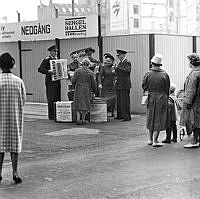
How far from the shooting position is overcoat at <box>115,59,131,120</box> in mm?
15203

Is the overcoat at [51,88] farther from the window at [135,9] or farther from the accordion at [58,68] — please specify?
the window at [135,9]

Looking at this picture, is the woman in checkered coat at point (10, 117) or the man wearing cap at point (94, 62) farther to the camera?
the man wearing cap at point (94, 62)

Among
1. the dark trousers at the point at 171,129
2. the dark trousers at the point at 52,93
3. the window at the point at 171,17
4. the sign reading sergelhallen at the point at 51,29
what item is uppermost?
the window at the point at 171,17

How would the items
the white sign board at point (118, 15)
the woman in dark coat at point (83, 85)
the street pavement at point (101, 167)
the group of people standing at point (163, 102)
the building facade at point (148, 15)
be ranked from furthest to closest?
1. the white sign board at point (118, 15)
2. the building facade at point (148, 15)
3. the woman in dark coat at point (83, 85)
4. the group of people standing at point (163, 102)
5. the street pavement at point (101, 167)

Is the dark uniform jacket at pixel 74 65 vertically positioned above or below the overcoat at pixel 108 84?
above

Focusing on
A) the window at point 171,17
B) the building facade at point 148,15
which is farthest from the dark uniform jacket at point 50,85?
the window at point 171,17

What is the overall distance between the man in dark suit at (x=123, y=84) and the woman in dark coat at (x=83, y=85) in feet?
3.34

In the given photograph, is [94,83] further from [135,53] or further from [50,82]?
[135,53]

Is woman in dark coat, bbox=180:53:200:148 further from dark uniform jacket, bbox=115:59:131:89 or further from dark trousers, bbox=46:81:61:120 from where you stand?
dark trousers, bbox=46:81:61:120

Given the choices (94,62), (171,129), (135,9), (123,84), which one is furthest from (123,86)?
(135,9)

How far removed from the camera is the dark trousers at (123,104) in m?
15.2

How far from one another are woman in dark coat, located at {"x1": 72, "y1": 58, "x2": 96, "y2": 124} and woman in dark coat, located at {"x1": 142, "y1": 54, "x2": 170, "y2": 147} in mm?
3545

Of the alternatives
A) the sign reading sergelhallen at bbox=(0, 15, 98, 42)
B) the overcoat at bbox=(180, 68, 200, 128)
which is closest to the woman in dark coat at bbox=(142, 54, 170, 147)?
the overcoat at bbox=(180, 68, 200, 128)

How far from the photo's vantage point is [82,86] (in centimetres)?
1455
